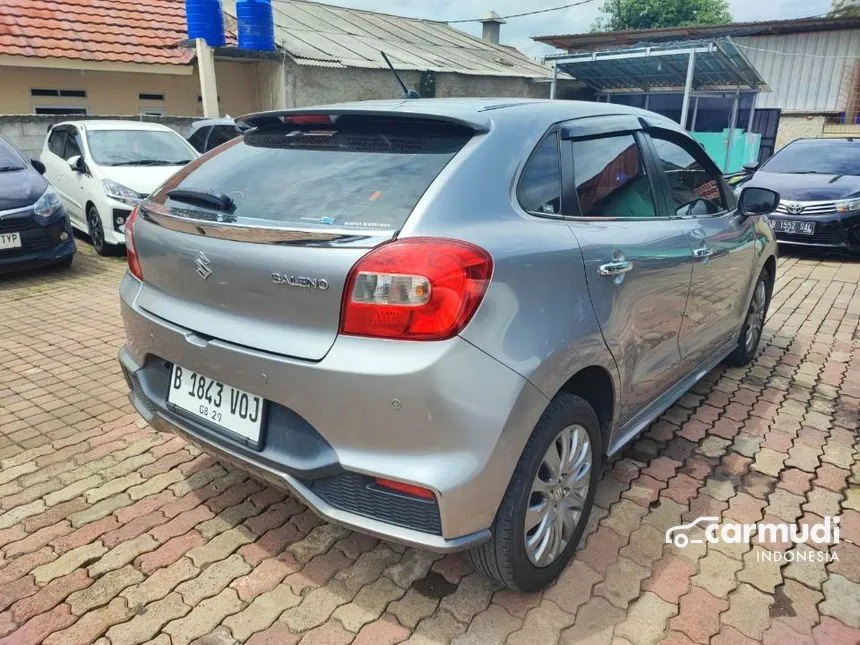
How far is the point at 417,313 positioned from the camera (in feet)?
5.80

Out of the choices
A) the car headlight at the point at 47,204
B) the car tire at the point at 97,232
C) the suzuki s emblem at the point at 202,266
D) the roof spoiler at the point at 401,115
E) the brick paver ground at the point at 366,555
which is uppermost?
the roof spoiler at the point at 401,115

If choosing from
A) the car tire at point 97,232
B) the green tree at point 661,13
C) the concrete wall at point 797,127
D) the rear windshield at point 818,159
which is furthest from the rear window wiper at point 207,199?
the green tree at point 661,13

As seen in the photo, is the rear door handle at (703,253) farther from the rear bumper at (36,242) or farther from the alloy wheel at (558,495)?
the rear bumper at (36,242)

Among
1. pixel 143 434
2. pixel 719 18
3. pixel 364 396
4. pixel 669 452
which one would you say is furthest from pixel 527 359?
pixel 719 18

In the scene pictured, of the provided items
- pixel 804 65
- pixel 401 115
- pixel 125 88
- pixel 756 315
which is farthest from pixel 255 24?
pixel 804 65

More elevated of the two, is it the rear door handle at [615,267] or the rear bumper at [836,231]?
the rear door handle at [615,267]

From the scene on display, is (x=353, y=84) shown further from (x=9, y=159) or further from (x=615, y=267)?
(x=615, y=267)

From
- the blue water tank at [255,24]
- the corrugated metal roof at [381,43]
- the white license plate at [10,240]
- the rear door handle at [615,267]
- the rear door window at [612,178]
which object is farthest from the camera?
the corrugated metal roof at [381,43]

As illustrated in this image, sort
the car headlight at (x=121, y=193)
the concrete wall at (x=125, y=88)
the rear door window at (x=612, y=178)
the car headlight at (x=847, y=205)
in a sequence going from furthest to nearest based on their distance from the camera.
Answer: the concrete wall at (x=125, y=88) < the car headlight at (x=847, y=205) < the car headlight at (x=121, y=193) < the rear door window at (x=612, y=178)

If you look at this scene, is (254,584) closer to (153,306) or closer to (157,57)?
(153,306)

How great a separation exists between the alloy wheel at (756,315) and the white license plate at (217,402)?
138 inches

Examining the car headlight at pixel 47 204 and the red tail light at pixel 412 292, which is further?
the car headlight at pixel 47 204

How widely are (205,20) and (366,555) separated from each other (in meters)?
12.1

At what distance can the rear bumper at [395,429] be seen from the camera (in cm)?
176
